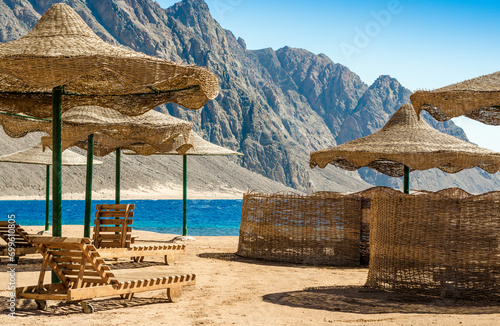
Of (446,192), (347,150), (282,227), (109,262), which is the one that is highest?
(347,150)

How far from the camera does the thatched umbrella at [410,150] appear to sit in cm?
862

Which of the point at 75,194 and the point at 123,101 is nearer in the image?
the point at 123,101

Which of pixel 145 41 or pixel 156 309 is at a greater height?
pixel 145 41

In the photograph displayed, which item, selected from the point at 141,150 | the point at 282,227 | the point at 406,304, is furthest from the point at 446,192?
the point at 141,150

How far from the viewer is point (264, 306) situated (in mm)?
5395

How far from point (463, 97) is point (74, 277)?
3979 mm

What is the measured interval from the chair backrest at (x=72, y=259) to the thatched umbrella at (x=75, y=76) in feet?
1.33

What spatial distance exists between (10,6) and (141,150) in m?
99.4

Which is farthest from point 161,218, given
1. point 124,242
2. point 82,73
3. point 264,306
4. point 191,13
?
point 191,13

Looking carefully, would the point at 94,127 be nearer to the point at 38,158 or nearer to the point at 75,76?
the point at 75,76

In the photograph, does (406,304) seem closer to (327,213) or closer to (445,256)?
(445,256)

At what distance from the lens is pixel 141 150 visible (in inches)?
457

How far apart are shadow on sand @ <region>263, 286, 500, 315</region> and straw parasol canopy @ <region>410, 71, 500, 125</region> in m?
1.83

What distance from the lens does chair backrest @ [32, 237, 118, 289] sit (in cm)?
468
